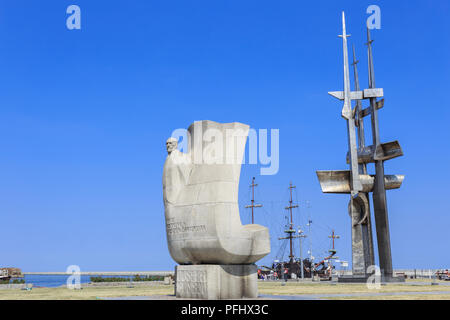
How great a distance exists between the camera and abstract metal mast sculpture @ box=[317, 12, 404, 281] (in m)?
27.4

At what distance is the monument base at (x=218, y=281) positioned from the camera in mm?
13602

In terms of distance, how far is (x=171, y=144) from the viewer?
15422 mm

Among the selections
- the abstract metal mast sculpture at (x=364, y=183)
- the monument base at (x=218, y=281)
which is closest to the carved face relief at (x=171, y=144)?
the monument base at (x=218, y=281)

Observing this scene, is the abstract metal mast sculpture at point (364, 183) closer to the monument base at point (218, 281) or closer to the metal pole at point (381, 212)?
the metal pole at point (381, 212)

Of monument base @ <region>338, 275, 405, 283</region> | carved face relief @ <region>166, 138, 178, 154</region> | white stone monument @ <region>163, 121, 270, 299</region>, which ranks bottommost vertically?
monument base @ <region>338, 275, 405, 283</region>

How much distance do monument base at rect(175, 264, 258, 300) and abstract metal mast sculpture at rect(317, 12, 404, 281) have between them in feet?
49.9

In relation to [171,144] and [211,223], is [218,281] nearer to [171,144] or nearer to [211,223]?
[211,223]

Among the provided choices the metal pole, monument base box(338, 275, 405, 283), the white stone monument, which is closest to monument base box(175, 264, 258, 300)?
the white stone monument

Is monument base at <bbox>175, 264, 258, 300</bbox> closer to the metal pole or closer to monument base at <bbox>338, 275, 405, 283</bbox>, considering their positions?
monument base at <bbox>338, 275, 405, 283</bbox>

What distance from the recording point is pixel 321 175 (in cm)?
2875

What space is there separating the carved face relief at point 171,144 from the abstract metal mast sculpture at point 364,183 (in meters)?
15.1

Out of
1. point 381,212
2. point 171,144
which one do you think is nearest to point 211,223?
point 171,144
